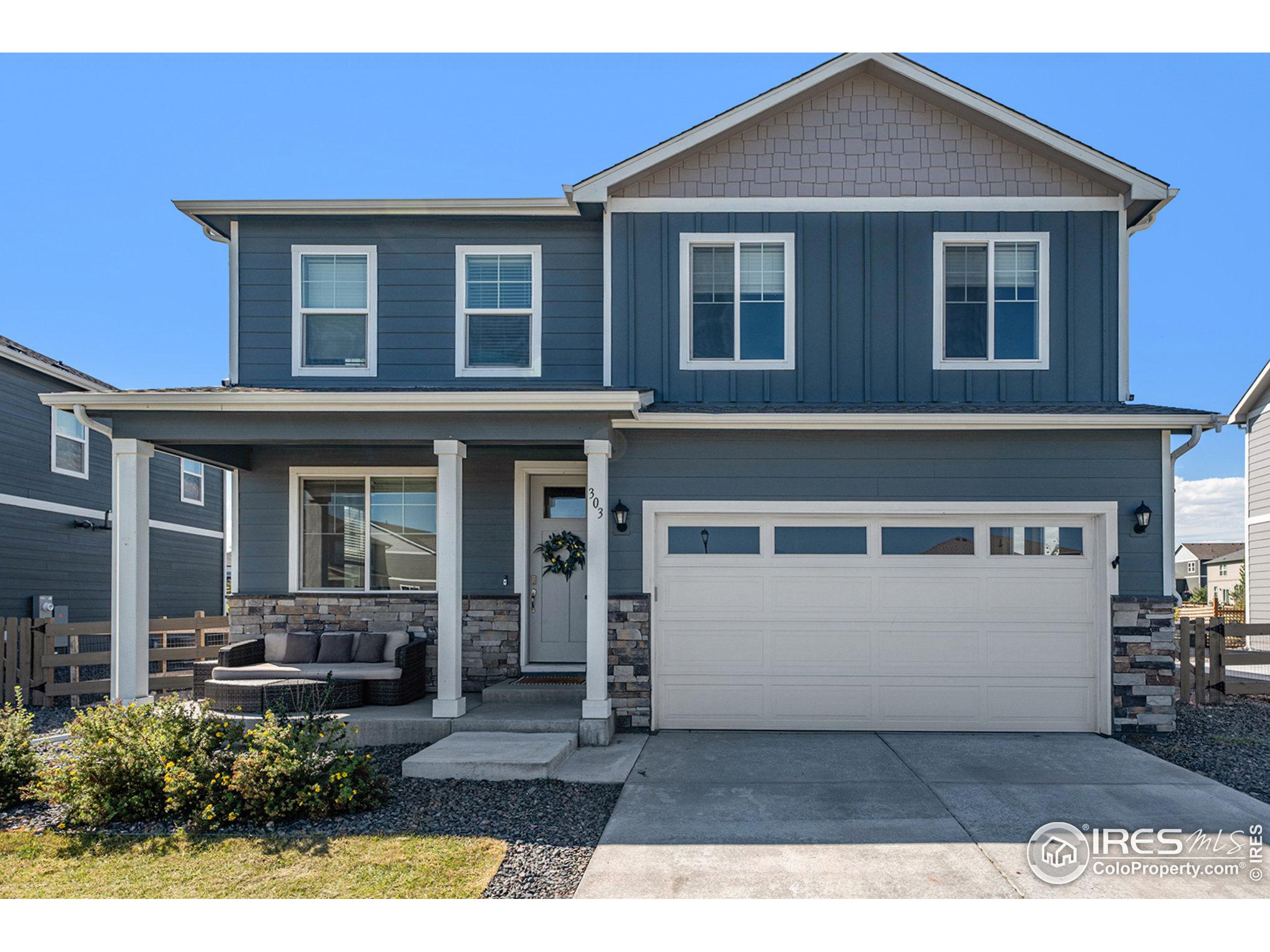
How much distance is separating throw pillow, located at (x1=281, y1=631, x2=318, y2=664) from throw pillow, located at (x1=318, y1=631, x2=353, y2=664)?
61 millimetres

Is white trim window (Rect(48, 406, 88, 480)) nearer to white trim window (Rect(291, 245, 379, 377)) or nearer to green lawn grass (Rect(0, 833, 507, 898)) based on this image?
white trim window (Rect(291, 245, 379, 377))

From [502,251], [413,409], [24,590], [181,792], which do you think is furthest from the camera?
[24,590]

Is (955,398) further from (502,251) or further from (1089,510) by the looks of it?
(502,251)

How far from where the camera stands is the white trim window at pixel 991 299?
28.6 feet

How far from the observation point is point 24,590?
12805mm

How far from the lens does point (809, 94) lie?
8.87 metres

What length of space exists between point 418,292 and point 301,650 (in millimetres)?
4042

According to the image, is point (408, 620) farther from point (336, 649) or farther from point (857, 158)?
point (857, 158)

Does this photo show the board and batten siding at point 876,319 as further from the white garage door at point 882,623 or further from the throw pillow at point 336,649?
the throw pillow at point 336,649

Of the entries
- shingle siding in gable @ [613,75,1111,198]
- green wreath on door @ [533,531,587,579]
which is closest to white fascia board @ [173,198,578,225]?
shingle siding in gable @ [613,75,1111,198]

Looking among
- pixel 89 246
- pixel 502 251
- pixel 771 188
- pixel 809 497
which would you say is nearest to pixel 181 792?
pixel 809 497

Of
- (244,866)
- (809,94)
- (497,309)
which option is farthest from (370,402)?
(809,94)

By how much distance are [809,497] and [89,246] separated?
15.6 metres

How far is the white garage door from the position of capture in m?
8.02
